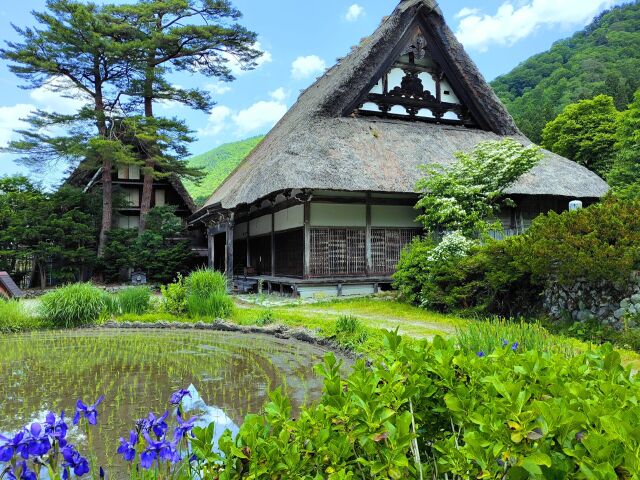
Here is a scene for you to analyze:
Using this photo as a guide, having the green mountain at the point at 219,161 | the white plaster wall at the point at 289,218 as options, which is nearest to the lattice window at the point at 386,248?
the white plaster wall at the point at 289,218

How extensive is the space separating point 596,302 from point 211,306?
22.4ft

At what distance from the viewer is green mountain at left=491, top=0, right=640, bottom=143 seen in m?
30.4

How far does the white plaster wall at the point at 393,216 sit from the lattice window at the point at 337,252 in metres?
0.57

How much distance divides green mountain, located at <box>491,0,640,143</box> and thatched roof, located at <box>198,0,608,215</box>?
17.5 metres

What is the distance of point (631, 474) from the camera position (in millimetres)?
1236

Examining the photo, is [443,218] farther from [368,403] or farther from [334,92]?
[368,403]

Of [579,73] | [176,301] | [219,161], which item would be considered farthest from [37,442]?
[219,161]

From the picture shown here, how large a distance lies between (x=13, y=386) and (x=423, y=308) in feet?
24.5

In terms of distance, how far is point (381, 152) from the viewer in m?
13.0

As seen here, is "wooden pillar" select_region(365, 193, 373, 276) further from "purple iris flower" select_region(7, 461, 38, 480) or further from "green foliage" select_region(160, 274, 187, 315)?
"purple iris flower" select_region(7, 461, 38, 480)

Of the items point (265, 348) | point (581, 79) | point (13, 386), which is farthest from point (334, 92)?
point (581, 79)

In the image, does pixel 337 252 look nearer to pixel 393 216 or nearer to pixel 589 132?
pixel 393 216

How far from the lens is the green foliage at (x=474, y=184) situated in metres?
10.9

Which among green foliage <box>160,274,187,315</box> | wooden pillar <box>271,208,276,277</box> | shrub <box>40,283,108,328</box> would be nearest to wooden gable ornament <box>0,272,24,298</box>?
shrub <box>40,283,108,328</box>
